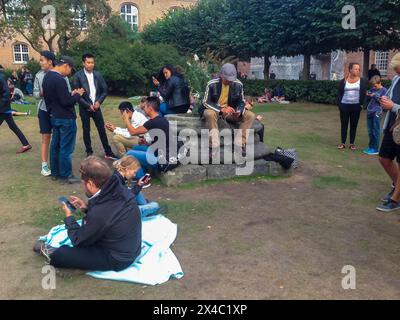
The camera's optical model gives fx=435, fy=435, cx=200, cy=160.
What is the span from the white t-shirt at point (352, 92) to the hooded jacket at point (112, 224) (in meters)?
6.55

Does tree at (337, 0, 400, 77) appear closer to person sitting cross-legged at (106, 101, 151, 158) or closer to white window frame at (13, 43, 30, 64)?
person sitting cross-legged at (106, 101, 151, 158)

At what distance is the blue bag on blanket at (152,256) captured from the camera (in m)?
3.79

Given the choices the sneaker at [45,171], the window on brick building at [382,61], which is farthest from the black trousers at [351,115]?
the window on brick building at [382,61]

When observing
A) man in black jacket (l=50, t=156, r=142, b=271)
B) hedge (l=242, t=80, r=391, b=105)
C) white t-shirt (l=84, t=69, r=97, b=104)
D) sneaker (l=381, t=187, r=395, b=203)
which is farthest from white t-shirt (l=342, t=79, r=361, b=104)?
hedge (l=242, t=80, r=391, b=105)

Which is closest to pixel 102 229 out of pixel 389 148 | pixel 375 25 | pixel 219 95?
pixel 389 148

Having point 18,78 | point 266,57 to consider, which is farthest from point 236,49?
point 18,78

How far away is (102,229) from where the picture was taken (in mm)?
3607

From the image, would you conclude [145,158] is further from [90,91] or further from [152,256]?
[152,256]

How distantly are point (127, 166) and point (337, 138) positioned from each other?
22.2 feet

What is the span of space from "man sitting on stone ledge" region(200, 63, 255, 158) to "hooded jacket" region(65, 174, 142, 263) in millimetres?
3258

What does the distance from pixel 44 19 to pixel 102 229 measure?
79.4ft

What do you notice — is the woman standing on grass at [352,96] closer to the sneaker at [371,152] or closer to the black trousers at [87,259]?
the sneaker at [371,152]

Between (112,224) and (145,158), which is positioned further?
(145,158)
